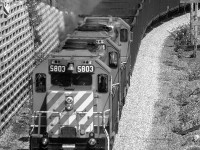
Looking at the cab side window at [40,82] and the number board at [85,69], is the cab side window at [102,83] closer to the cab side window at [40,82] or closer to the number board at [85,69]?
the number board at [85,69]

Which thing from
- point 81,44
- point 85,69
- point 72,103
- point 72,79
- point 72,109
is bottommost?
point 72,109

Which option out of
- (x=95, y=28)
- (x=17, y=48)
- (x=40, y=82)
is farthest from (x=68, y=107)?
(x=17, y=48)

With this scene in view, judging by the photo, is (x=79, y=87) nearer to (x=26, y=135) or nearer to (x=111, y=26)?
(x=26, y=135)

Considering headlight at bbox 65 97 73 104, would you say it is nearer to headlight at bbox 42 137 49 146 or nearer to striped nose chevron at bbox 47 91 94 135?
striped nose chevron at bbox 47 91 94 135

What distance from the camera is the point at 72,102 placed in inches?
608

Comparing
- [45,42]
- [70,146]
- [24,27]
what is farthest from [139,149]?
[45,42]

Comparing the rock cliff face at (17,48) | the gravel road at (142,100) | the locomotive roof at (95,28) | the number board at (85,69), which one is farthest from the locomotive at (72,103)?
the locomotive roof at (95,28)

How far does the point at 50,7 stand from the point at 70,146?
20495 millimetres

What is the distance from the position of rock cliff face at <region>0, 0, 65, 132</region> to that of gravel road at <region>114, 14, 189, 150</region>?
446 cm

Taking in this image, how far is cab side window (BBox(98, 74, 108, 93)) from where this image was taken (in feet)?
50.8

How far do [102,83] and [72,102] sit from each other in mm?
1033

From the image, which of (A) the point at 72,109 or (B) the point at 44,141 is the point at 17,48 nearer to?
(A) the point at 72,109

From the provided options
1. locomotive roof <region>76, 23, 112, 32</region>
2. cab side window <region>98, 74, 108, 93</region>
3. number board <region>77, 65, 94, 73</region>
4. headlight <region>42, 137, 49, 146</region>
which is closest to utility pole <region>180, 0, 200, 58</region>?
locomotive roof <region>76, 23, 112, 32</region>

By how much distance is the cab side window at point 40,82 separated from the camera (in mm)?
15602
